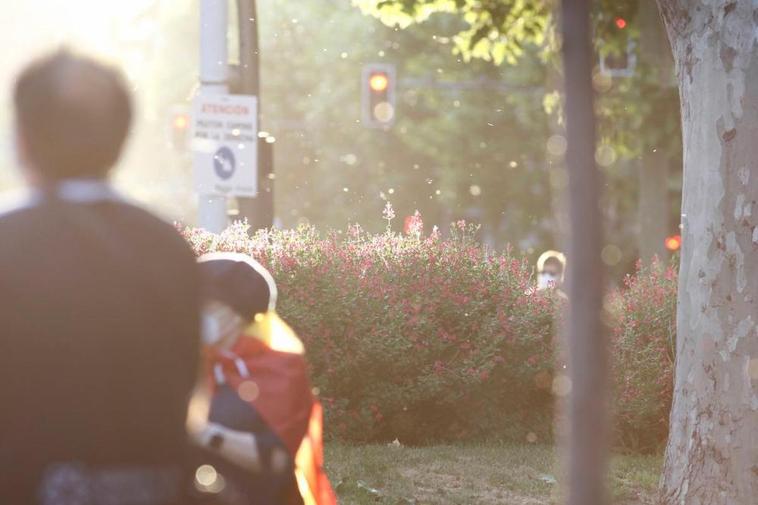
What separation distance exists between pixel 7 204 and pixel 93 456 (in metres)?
0.53

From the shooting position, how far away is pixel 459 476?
9523mm

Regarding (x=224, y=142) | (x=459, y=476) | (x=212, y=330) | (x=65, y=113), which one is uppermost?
(x=65, y=113)

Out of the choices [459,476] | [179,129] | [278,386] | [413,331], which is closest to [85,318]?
[278,386]

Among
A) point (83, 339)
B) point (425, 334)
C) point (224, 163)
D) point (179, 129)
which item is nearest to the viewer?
point (83, 339)

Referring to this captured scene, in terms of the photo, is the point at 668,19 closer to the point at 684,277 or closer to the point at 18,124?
the point at 684,277

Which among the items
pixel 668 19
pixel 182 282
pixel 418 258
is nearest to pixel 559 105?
pixel 418 258

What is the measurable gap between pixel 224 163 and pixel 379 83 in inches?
350

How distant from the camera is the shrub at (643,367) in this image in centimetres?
1092

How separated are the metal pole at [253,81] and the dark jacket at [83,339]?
12.8m

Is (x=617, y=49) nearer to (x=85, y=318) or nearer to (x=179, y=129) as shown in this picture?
(x=179, y=129)

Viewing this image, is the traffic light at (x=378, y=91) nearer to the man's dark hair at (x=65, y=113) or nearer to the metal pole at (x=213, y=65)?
the metal pole at (x=213, y=65)

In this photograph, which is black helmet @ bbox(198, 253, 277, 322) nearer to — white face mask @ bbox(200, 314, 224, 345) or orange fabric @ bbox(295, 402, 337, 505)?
white face mask @ bbox(200, 314, 224, 345)

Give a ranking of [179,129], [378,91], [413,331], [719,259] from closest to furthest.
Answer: [719,259] < [413,331] < [179,129] < [378,91]

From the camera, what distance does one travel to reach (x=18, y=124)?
3029 millimetres
